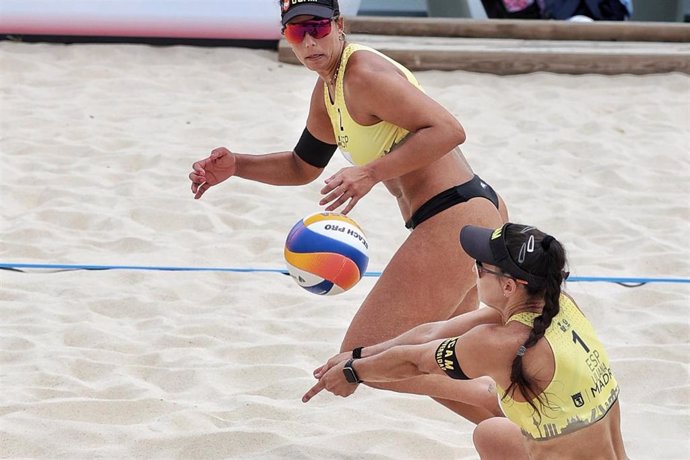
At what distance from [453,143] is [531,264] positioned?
2.41ft

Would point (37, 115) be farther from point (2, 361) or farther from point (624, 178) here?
point (624, 178)

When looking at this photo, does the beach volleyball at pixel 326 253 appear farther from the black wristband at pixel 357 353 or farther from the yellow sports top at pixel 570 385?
the yellow sports top at pixel 570 385

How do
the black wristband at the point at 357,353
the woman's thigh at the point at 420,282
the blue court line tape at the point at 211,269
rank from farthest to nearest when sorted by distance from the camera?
1. the blue court line tape at the point at 211,269
2. the woman's thigh at the point at 420,282
3. the black wristband at the point at 357,353

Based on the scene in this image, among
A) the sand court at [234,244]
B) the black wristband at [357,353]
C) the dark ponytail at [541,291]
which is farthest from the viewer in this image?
the sand court at [234,244]

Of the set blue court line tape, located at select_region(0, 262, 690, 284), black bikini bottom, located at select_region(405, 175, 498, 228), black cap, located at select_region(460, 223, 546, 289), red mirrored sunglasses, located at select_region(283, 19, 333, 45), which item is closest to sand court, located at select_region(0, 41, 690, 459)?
blue court line tape, located at select_region(0, 262, 690, 284)

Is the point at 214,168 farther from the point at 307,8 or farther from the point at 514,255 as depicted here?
the point at 514,255

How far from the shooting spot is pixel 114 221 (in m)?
5.71

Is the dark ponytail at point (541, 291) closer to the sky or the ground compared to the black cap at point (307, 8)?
closer to the ground

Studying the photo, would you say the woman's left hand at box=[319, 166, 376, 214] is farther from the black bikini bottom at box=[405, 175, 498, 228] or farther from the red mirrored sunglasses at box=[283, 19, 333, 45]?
the red mirrored sunglasses at box=[283, 19, 333, 45]

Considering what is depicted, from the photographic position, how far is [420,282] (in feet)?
10.7

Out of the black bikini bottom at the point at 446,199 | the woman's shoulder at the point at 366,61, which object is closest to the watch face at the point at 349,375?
the black bikini bottom at the point at 446,199

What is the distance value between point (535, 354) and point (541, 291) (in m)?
0.16

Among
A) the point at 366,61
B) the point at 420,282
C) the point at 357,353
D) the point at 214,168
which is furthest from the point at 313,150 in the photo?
the point at 357,353

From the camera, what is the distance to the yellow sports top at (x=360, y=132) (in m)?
3.39
